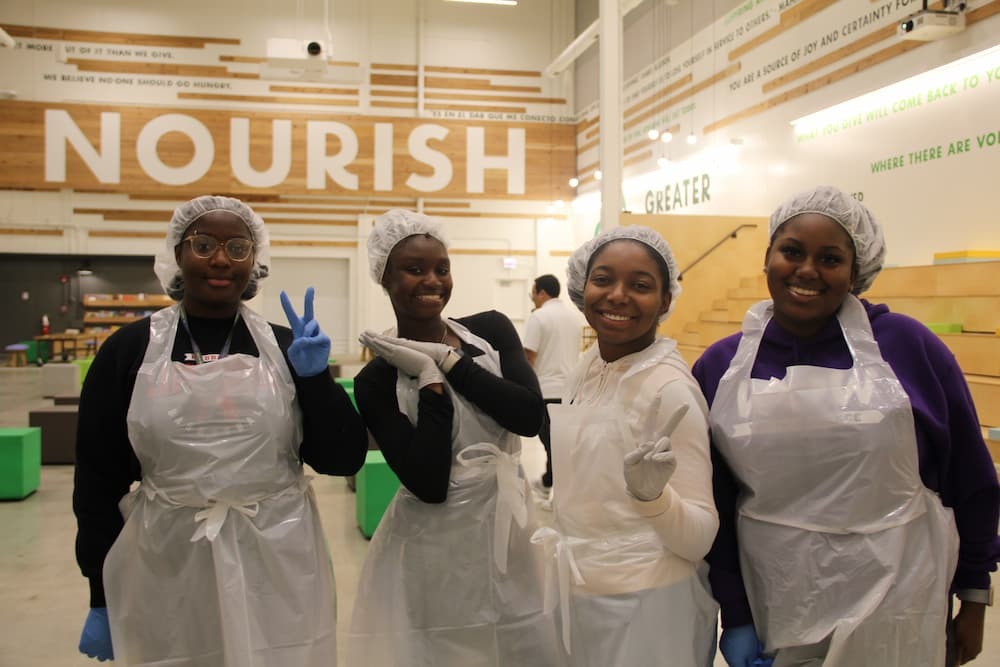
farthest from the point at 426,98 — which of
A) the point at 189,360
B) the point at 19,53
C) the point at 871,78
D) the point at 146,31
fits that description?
the point at 189,360

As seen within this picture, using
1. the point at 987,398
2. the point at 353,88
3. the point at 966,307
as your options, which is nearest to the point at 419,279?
the point at 987,398

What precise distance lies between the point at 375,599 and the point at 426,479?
331mm

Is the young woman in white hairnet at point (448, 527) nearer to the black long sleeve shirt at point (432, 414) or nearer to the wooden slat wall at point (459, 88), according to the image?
the black long sleeve shirt at point (432, 414)

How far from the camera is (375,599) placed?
1698 millimetres

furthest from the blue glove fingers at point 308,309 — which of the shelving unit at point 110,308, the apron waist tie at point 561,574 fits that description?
the shelving unit at point 110,308

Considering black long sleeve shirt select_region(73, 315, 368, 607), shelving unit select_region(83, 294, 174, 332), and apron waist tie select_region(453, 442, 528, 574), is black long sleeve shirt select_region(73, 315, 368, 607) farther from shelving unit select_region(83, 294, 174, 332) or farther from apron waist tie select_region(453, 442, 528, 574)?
shelving unit select_region(83, 294, 174, 332)

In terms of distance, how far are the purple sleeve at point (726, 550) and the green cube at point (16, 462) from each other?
5.00 meters

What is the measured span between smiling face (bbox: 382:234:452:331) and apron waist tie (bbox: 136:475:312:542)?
0.51m

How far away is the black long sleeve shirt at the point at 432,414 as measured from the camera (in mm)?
1599

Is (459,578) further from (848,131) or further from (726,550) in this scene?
(848,131)

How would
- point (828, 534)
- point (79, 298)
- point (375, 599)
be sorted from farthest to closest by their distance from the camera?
point (79, 298) < point (375, 599) < point (828, 534)

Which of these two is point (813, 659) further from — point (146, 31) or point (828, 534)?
point (146, 31)

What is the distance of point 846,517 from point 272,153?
13.5 m

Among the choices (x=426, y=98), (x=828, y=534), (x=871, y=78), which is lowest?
(x=828, y=534)
